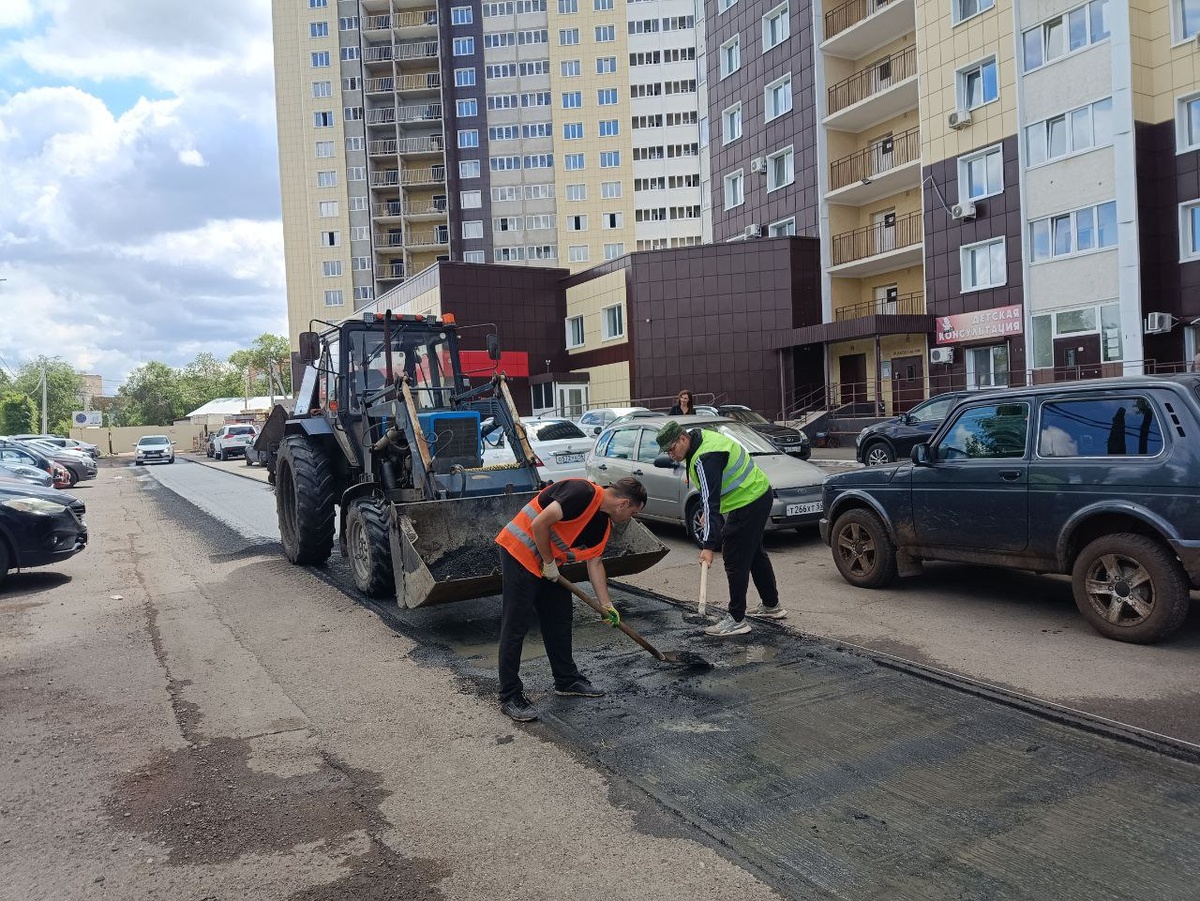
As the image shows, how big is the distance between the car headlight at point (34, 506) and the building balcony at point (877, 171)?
1028 inches

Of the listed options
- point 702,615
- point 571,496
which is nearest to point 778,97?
point 702,615

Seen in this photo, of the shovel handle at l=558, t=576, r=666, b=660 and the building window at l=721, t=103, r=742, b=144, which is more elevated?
the building window at l=721, t=103, r=742, b=144

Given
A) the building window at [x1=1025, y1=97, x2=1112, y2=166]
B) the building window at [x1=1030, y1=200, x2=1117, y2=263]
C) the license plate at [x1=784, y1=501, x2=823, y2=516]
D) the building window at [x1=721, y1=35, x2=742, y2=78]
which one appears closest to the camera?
the license plate at [x1=784, y1=501, x2=823, y2=516]

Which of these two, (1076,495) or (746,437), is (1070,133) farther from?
(1076,495)

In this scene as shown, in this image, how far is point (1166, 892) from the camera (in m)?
3.01

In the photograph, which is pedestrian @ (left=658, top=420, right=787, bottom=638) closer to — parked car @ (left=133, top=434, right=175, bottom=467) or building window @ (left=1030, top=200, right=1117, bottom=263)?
building window @ (left=1030, top=200, right=1117, bottom=263)

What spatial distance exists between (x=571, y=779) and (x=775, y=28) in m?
35.9

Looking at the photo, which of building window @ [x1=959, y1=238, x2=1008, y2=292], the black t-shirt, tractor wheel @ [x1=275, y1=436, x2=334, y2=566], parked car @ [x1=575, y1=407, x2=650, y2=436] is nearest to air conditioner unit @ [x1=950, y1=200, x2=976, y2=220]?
building window @ [x1=959, y1=238, x2=1008, y2=292]

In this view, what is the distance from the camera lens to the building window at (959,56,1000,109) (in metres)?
24.8

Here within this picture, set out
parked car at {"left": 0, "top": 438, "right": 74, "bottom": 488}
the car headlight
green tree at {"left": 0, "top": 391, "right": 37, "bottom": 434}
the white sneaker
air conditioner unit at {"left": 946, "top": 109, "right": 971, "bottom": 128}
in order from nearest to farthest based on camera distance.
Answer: the white sneaker < the car headlight < parked car at {"left": 0, "top": 438, "right": 74, "bottom": 488} < air conditioner unit at {"left": 946, "top": 109, "right": 971, "bottom": 128} < green tree at {"left": 0, "top": 391, "right": 37, "bottom": 434}

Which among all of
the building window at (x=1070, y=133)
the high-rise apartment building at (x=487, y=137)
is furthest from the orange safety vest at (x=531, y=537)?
the high-rise apartment building at (x=487, y=137)

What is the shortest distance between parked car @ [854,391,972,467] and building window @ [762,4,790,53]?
21.3 m

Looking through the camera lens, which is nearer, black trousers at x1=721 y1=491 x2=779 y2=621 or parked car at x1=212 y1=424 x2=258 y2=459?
black trousers at x1=721 y1=491 x2=779 y2=621

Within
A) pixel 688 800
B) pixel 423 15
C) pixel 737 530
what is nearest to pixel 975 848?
pixel 688 800
